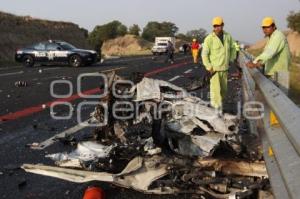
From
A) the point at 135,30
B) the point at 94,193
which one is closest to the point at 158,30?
the point at 135,30

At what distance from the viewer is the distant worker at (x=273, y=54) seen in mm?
7629

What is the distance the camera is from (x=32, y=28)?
64.0 meters

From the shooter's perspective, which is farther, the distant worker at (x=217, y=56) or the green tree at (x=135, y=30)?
the green tree at (x=135, y=30)

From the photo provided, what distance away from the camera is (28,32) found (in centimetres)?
6181

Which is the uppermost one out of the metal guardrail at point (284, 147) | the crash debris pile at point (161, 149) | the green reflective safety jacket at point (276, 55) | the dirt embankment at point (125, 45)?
the green reflective safety jacket at point (276, 55)

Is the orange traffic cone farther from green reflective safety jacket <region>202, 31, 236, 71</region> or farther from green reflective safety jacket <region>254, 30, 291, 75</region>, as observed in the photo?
green reflective safety jacket <region>202, 31, 236, 71</region>

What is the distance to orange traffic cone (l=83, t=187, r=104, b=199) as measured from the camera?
15.9 ft

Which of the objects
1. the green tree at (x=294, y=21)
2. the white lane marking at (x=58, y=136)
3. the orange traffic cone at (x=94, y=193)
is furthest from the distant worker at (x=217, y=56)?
the green tree at (x=294, y=21)

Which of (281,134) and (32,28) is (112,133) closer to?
(281,134)

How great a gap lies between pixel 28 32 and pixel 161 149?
58328 millimetres

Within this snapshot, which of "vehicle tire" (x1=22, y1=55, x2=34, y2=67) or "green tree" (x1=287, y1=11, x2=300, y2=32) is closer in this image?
"vehicle tire" (x1=22, y1=55, x2=34, y2=67)

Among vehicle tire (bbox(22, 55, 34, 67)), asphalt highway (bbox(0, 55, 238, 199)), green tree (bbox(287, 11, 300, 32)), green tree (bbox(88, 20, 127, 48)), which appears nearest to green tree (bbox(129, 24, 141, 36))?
green tree (bbox(88, 20, 127, 48))

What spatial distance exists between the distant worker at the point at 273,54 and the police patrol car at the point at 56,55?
74.9 feet

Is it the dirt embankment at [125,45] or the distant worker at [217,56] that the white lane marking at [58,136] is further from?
the dirt embankment at [125,45]
